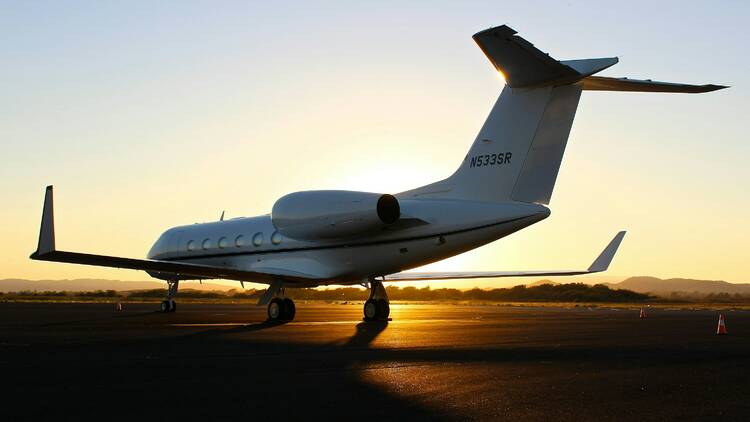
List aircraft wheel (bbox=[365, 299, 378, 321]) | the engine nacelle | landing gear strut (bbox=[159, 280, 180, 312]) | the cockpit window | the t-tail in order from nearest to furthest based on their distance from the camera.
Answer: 1. the t-tail
2. the engine nacelle
3. aircraft wheel (bbox=[365, 299, 378, 321])
4. the cockpit window
5. landing gear strut (bbox=[159, 280, 180, 312])

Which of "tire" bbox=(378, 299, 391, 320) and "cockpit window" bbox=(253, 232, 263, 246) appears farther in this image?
"cockpit window" bbox=(253, 232, 263, 246)

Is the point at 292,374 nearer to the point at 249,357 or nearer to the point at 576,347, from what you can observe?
the point at 249,357

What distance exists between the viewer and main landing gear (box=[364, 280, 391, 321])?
21953 millimetres

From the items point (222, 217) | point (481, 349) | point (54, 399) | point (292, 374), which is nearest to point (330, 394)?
point (292, 374)

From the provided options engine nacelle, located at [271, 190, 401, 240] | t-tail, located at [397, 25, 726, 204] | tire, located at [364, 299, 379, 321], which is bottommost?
tire, located at [364, 299, 379, 321]

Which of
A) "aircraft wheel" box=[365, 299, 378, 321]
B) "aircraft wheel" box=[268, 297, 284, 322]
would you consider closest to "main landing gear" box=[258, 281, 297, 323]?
"aircraft wheel" box=[268, 297, 284, 322]

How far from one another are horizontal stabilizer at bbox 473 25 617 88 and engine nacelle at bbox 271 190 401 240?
13.8ft

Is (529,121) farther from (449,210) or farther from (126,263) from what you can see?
(126,263)

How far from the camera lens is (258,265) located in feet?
80.2

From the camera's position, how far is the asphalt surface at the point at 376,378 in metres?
6.65

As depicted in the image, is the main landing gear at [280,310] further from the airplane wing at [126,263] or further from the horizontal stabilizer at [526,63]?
the horizontal stabilizer at [526,63]

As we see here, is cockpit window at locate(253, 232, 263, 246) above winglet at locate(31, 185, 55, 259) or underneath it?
above

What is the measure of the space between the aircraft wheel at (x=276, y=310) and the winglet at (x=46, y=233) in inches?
267

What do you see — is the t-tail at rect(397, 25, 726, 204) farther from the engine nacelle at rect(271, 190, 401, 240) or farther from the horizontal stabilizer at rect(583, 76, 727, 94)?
the engine nacelle at rect(271, 190, 401, 240)
